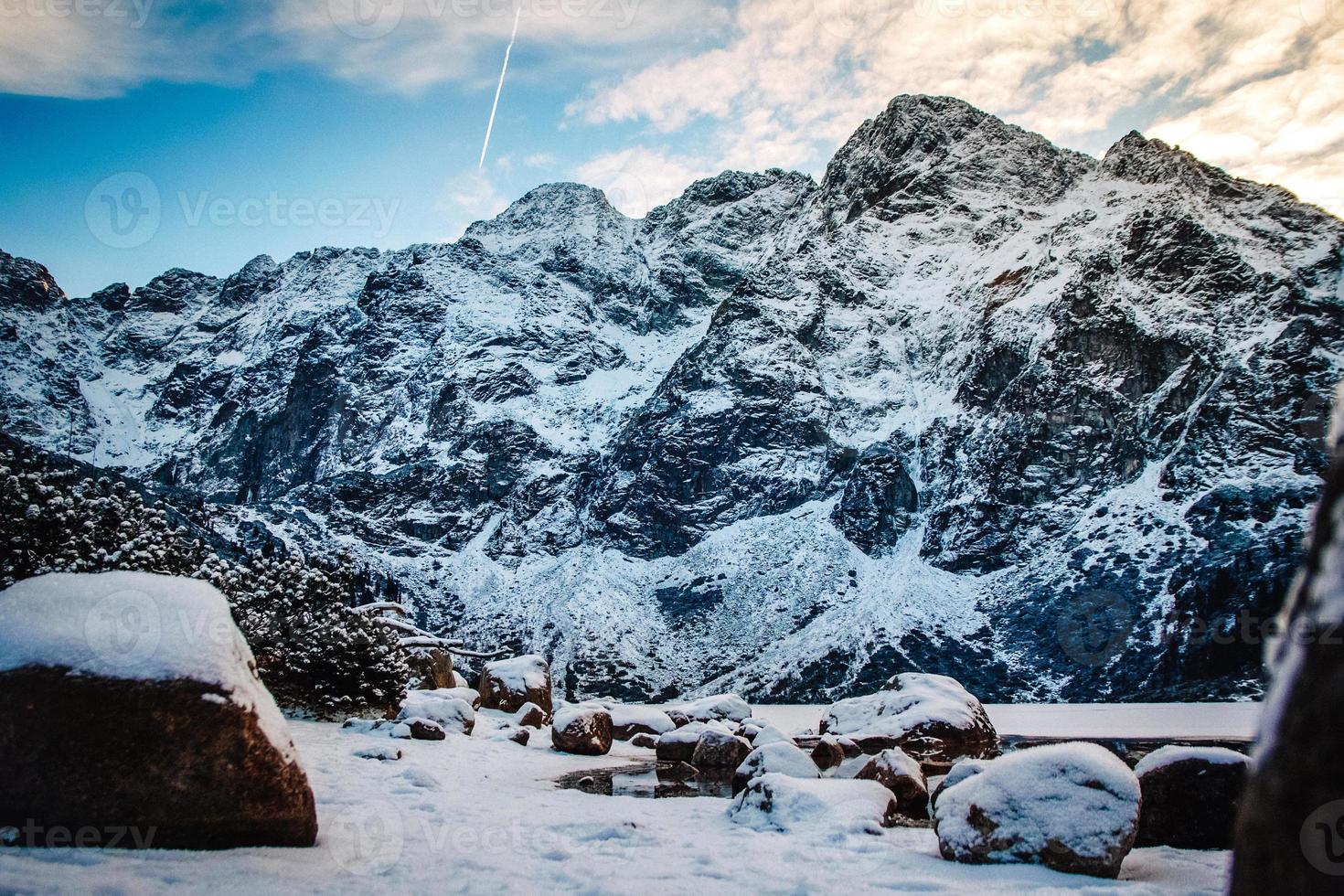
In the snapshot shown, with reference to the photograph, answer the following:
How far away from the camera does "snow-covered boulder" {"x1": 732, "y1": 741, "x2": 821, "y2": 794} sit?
12.3 metres

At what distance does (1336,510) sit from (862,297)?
395 feet

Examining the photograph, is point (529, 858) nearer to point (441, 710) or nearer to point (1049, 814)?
point (1049, 814)

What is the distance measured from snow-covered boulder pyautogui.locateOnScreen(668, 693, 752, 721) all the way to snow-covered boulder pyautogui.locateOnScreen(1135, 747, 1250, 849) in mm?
19440

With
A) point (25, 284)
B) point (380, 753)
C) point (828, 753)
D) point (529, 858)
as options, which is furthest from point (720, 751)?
point (25, 284)

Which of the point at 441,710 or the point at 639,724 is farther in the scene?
the point at 639,724

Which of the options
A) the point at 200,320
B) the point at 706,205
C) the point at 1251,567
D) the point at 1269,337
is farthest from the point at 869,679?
the point at 200,320

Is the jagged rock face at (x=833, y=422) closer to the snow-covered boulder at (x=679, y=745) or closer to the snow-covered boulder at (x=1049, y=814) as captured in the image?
the snow-covered boulder at (x=679, y=745)

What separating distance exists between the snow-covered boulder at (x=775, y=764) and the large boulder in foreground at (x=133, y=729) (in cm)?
811

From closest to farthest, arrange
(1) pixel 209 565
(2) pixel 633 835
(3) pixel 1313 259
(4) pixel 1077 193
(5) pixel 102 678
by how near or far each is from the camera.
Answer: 1. (5) pixel 102 678
2. (2) pixel 633 835
3. (1) pixel 209 565
4. (3) pixel 1313 259
5. (4) pixel 1077 193

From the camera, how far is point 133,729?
532 cm

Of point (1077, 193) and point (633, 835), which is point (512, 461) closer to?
point (1077, 193)

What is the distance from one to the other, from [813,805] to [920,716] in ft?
38.6

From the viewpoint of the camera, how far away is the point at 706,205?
18575 cm

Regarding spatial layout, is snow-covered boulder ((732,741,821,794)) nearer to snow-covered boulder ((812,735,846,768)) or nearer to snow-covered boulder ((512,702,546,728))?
snow-covered boulder ((812,735,846,768))
